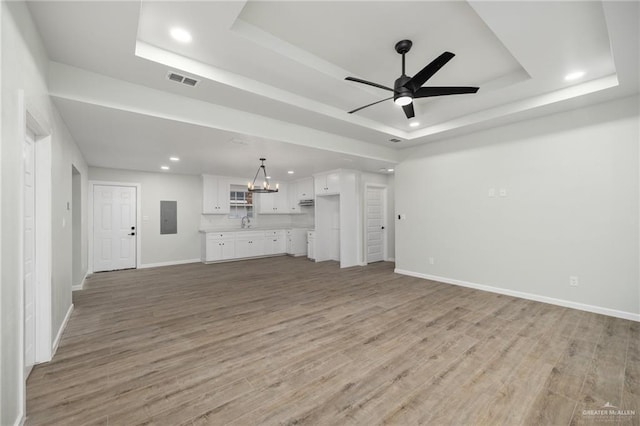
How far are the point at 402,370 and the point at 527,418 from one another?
2.70 feet

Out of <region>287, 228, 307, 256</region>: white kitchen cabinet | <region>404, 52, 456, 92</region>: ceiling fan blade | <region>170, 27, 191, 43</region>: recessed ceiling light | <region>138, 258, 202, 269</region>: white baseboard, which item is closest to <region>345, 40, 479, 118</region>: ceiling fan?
<region>404, 52, 456, 92</region>: ceiling fan blade

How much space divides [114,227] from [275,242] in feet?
13.4

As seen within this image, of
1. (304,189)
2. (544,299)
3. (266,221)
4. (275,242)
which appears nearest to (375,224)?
(304,189)

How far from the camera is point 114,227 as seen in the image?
642 centimetres

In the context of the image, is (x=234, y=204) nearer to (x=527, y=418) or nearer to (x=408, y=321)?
(x=408, y=321)

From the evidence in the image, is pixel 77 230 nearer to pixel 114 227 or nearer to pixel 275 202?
pixel 114 227

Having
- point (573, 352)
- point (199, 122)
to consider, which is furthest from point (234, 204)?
point (573, 352)

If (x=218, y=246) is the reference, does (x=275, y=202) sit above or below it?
above

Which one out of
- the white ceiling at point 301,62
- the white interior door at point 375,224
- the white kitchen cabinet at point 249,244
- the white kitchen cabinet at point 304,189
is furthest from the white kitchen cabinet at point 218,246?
the white interior door at point 375,224

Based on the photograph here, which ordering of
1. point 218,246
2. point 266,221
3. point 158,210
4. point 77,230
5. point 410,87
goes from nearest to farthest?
point 410,87 → point 77,230 → point 158,210 → point 218,246 → point 266,221

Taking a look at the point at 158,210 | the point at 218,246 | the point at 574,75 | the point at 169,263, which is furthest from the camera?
the point at 218,246

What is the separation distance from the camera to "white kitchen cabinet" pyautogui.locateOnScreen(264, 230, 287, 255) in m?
8.18

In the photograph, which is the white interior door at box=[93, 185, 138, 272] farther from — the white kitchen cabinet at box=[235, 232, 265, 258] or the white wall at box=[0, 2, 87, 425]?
the white wall at box=[0, 2, 87, 425]

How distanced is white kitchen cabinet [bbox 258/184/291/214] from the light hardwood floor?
4580 millimetres
